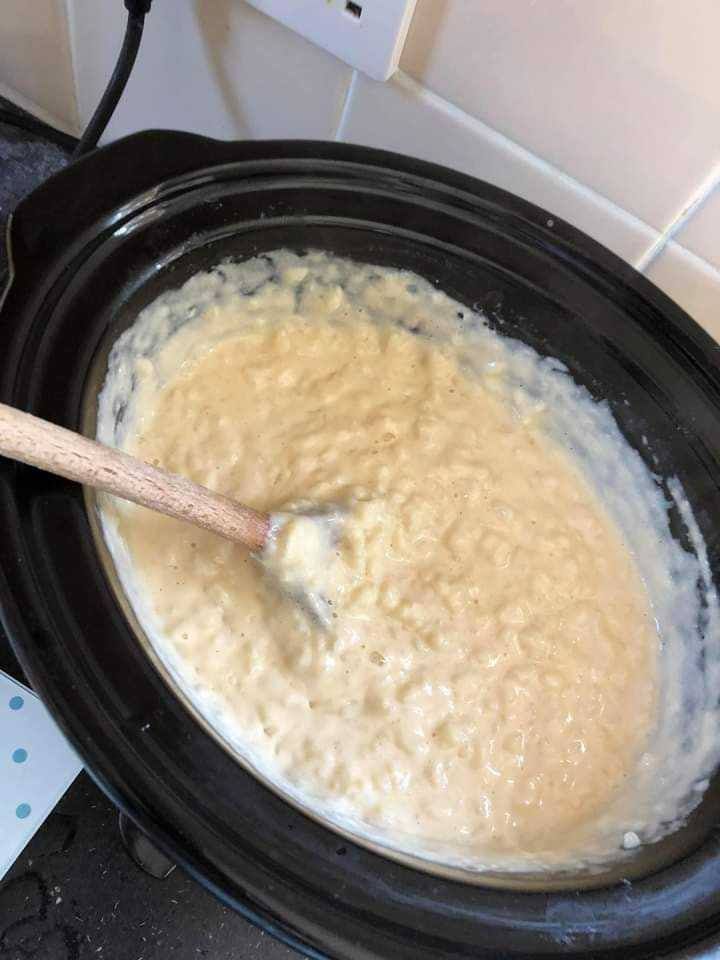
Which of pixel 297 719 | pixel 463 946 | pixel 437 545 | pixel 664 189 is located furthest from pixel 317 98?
pixel 463 946

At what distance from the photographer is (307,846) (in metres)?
0.52

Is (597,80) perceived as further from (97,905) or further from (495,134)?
(97,905)

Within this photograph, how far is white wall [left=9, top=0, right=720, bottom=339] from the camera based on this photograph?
0.64 m

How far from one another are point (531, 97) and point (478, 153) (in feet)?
0.25

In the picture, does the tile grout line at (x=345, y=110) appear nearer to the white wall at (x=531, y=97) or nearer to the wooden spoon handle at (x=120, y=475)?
the white wall at (x=531, y=97)

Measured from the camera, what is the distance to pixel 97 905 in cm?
70

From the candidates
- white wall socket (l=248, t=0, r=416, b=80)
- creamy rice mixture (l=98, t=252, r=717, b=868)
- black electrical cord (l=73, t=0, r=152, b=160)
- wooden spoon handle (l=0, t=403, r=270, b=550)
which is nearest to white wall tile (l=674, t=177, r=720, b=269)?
creamy rice mixture (l=98, t=252, r=717, b=868)

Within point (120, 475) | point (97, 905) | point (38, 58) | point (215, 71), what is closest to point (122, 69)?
point (215, 71)

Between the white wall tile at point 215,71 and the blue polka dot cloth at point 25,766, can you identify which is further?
the white wall tile at point 215,71

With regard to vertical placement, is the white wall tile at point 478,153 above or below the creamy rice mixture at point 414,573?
above

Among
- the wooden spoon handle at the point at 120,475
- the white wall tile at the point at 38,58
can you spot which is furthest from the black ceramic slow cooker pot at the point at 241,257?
the white wall tile at the point at 38,58

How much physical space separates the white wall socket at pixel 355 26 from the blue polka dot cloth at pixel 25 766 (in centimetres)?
62

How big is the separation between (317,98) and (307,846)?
0.67 meters

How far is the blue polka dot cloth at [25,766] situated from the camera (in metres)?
0.68
